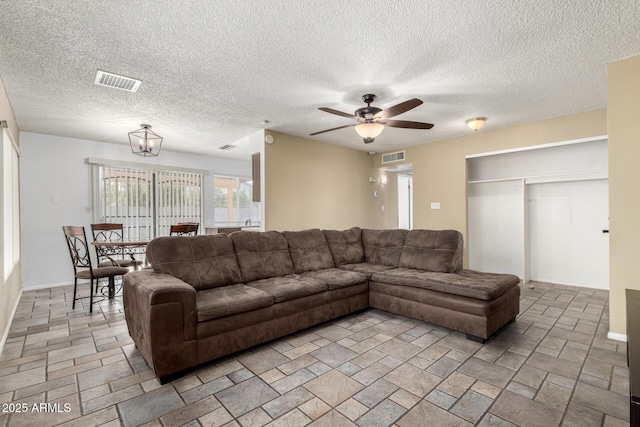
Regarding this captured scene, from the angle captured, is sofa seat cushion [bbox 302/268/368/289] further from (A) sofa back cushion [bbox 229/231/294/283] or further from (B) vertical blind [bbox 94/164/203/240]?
(B) vertical blind [bbox 94/164/203/240]

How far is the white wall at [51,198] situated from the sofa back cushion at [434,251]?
558 cm

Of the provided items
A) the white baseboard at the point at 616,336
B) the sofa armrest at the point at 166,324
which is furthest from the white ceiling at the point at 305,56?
the white baseboard at the point at 616,336

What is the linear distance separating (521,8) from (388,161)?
4634 mm

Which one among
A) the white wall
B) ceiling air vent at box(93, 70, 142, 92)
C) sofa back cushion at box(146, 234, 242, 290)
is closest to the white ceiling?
ceiling air vent at box(93, 70, 142, 92)

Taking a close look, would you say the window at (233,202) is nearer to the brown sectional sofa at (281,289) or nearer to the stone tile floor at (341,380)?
the brown sectional sofa at (281,289)

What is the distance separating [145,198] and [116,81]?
11.5 ft

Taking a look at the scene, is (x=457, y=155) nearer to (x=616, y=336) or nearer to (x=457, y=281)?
(x=457, y=281)

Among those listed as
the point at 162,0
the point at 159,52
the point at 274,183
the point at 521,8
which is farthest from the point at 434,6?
the point at 274,183

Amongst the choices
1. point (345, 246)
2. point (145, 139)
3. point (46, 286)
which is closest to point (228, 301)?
point (345, 246)

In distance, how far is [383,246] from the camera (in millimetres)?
4277

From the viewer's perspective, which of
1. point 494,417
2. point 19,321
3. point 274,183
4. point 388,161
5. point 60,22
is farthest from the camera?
point 388,161

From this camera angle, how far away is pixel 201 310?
2301 millimetres

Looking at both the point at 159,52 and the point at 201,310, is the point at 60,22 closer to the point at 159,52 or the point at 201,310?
the point at 159,52

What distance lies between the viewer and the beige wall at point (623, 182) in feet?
8.98
